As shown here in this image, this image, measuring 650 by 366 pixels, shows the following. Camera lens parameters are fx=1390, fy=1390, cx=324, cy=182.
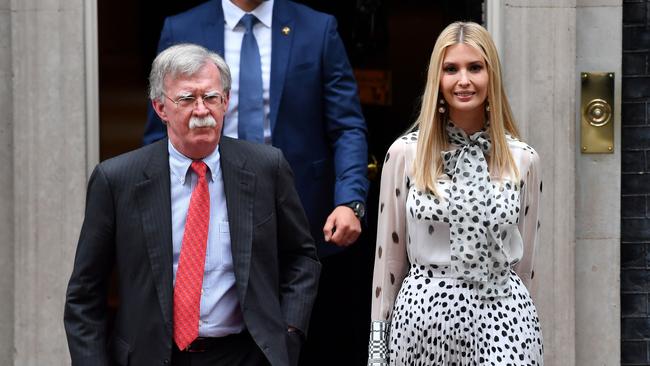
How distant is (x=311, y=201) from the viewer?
237 inches

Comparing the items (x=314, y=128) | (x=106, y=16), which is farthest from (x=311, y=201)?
(x=106, y=16)

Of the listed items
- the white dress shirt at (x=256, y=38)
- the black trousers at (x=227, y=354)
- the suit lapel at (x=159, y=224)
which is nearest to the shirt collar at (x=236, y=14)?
the white dress shirt at (x=256, y=38)

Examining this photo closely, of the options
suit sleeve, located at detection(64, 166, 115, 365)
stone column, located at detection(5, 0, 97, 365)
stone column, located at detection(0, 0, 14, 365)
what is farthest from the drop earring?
stone column, located at detection(0, 0, 14, 365)

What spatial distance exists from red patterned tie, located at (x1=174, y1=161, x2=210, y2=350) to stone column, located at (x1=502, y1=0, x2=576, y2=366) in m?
2.55

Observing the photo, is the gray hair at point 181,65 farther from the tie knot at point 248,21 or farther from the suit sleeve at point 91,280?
the tie knot at point 248,21

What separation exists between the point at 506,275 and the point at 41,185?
2593 millimetres

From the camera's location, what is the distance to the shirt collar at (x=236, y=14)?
5.95 meters

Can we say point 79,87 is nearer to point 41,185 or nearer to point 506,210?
point 41,185

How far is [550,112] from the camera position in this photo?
21.9 feet

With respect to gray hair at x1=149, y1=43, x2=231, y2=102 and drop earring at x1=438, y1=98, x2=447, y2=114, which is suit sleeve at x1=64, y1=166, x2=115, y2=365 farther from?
drop earring at x1=438, y1=98, x2=447, y2=114

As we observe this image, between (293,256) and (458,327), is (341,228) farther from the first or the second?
(458,327)

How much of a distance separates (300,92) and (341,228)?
704 mm

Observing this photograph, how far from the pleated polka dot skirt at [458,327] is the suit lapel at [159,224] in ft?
3.00

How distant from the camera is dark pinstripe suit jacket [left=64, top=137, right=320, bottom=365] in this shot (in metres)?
4.52
